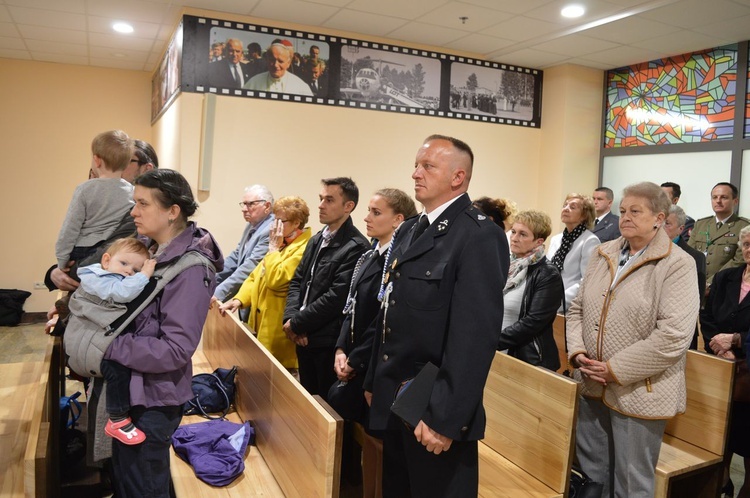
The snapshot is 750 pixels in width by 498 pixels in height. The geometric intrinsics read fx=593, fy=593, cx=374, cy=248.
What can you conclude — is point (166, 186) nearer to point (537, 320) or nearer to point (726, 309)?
point (537, 320)

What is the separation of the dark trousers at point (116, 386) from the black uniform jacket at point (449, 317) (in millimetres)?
753

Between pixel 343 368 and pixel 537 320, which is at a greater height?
pixel 537 320

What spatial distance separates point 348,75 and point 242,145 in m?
1.21

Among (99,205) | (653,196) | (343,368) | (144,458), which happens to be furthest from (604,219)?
(144,458)

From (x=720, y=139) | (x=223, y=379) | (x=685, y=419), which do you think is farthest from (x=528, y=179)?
(x=223, y=379)

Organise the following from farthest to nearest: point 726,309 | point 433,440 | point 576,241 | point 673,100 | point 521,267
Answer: point 673,100
point 576,241
point 726,309
point 521,267
point 433,440

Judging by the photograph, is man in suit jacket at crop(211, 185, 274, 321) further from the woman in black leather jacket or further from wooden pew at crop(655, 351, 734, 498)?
wooden pew at crop(655, 351, 734, 498)

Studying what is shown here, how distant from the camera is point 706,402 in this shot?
8.91 ft

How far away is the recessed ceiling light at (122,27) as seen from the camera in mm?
5559

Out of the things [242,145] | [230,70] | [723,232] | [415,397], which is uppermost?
[230,70]

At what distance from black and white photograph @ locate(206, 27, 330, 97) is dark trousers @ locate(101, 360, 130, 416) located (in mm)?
3690

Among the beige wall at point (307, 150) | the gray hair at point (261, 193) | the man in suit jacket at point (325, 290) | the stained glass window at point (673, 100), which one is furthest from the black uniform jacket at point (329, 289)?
the stained glass window at point (673, 100)

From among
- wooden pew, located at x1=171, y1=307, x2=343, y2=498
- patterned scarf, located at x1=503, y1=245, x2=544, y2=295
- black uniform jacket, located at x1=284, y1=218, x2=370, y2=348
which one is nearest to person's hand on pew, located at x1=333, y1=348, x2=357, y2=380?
wooden pew, located at x1=171, y1=307, x2=343, y2=498

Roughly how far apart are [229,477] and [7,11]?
506 centimetres
